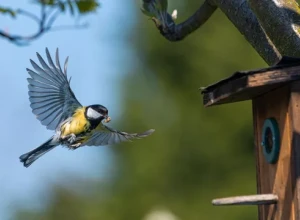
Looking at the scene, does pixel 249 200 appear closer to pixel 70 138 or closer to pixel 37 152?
pixel 70 138

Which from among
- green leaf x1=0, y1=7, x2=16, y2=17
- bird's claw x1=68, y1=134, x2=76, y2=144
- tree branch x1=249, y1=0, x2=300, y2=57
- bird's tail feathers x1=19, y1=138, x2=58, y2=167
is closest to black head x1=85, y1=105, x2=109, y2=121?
bird's claw x1=68, y1=134, x2=76, y2=144

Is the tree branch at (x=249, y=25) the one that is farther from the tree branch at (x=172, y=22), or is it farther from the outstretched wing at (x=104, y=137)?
the outstretched wing at (x=104, y=137)

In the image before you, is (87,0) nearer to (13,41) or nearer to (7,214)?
(13,41)

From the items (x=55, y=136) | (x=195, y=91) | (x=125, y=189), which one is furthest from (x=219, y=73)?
(x=55, y=136)

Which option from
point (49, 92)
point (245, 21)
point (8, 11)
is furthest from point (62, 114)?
point (245, 21)

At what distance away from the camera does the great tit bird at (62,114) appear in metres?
3.75

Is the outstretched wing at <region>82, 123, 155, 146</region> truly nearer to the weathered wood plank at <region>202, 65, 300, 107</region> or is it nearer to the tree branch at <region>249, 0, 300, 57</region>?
the weathered wood plank at <region>202, 65, 300, 107</region>

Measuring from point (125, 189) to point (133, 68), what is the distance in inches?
66.0

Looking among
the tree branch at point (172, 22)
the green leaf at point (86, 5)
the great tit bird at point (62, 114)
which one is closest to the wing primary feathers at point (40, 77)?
the great tit bird at point (62, 114)

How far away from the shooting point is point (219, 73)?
516 inches

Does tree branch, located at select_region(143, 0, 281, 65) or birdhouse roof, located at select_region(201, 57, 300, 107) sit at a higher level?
tree branch, located at select_region(143, 0, 281, 65)

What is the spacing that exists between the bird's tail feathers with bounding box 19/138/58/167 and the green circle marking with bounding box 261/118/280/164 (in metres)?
1.12

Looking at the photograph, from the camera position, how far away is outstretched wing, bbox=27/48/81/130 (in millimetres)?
3744

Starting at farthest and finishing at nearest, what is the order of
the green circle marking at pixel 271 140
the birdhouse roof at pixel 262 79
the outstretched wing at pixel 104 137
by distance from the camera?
the outstretched wing at pixel 104 137 → the green circle marking at pixel 271 140 → the birdhouse roof at pixel 262 79
